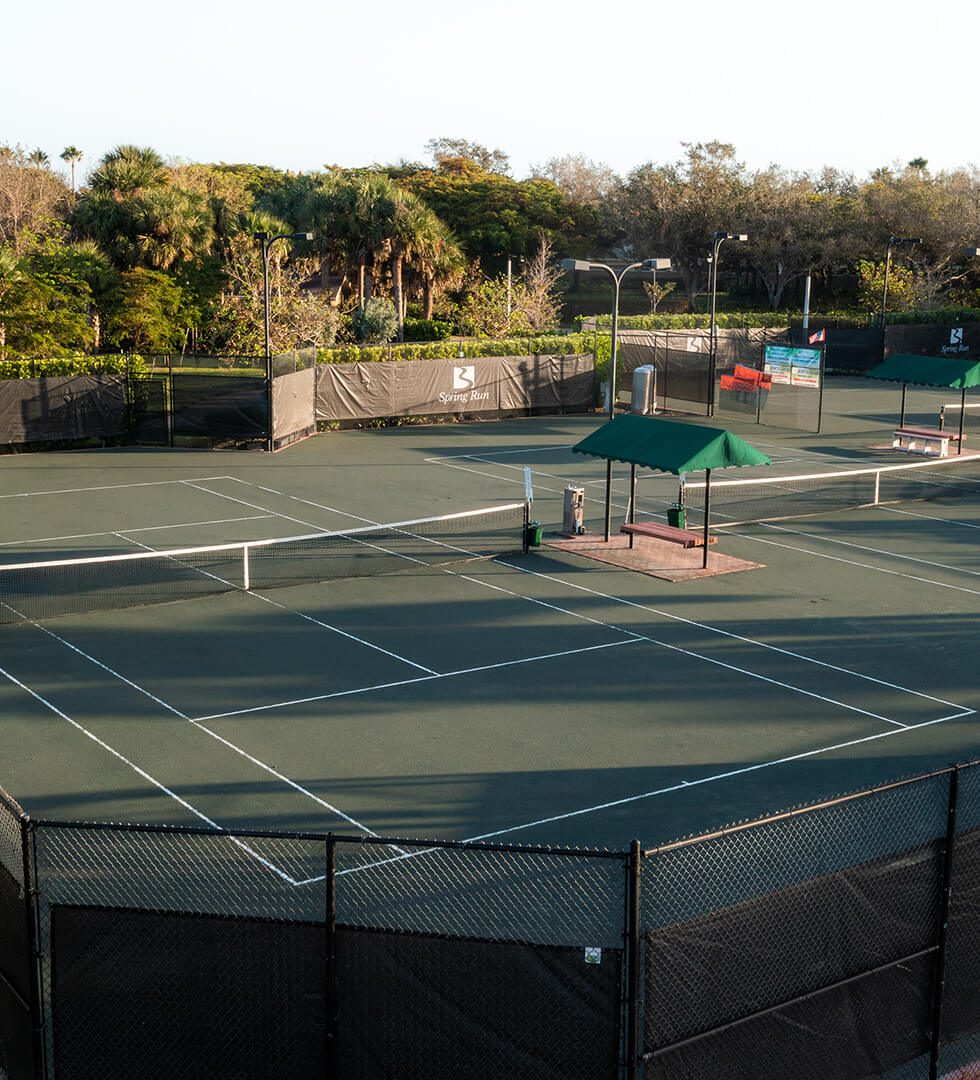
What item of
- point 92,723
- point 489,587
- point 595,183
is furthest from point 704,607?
point 595,183

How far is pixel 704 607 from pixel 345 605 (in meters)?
6.12

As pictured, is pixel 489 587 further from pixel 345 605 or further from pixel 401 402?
pixel 401 402

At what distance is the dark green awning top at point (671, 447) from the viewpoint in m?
23.2

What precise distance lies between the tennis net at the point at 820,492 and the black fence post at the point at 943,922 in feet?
59.7

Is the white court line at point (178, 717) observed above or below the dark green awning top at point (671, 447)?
below

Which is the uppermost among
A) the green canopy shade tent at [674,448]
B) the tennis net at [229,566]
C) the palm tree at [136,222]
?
the palm tree at [136,222]

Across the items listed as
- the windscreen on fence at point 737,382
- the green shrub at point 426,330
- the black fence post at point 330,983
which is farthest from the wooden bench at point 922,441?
the green shrub at point 426,330

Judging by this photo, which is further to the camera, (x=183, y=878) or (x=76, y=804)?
(x=76, y=804)

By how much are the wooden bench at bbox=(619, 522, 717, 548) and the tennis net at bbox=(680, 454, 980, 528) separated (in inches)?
73.3

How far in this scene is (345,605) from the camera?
2133 cm

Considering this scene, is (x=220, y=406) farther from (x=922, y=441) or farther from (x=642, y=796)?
(x=642, y=796)

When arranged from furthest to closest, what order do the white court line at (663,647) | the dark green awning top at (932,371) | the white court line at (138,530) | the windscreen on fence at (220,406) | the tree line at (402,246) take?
1. the tree line at (402,246)
2. the windscreen on fence at (220,406)
3. the dark green awning top at (932,371)
4. the white court line at (138,530)
5. the white court line at (663,647)

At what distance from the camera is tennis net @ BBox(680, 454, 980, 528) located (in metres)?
28.6

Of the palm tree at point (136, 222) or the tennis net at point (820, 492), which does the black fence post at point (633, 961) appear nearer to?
the tennis net at point (820, 492)
